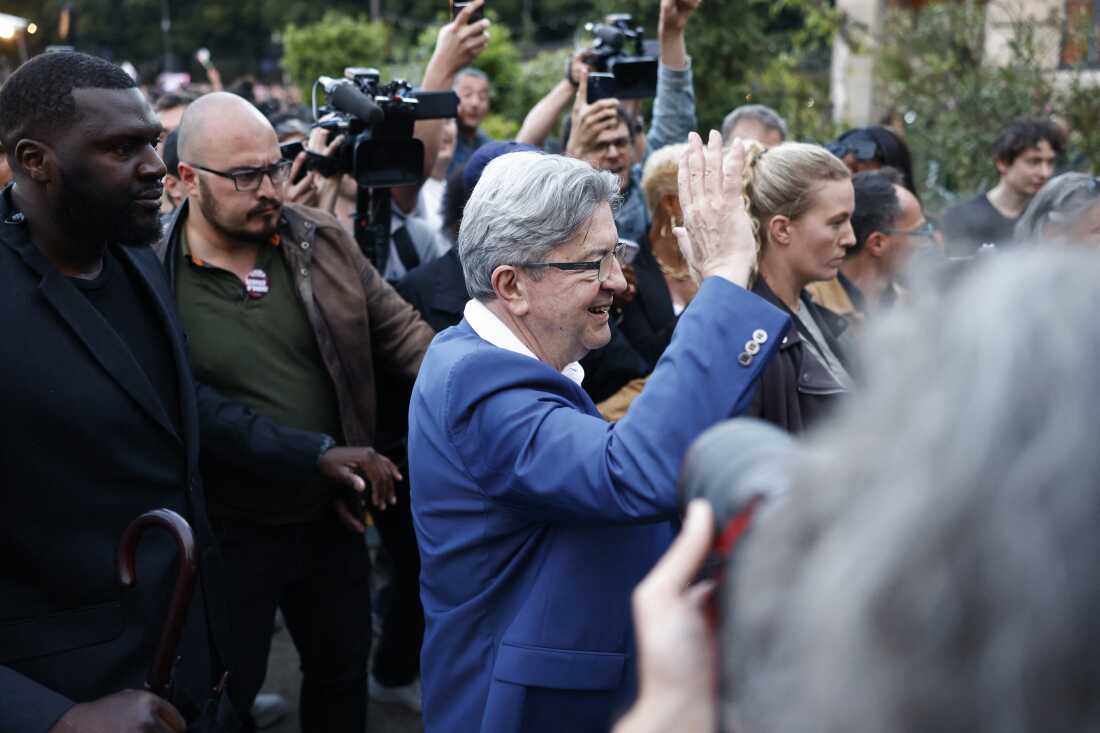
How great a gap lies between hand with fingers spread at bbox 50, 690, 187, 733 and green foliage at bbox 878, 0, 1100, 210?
7600 millimetres

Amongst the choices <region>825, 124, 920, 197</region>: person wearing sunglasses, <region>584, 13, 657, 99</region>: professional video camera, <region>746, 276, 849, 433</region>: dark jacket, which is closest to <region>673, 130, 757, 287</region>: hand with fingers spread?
<region>746, 276, 849, 433</region>: dark jacket

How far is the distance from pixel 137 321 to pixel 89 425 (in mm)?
338

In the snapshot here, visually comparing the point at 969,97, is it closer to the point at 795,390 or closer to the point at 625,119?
the point at 625,119

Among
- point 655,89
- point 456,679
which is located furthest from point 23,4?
point 456,679

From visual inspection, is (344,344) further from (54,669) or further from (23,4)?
(23,4)

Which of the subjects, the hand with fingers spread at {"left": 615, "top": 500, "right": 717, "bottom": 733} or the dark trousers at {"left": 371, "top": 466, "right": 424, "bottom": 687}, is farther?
the dark trousers at {"left": 371, "top": 466, "right": 424, "bottom": 687}

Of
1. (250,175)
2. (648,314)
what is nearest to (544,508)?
(250,175)

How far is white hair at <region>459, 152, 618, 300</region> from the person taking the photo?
2.14 meters

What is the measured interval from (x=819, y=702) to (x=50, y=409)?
6.14 feet

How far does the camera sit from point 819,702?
2.61ft

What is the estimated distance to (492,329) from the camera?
84.7 inches

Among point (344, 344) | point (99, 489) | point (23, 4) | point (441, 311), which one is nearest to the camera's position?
point (99, 489)

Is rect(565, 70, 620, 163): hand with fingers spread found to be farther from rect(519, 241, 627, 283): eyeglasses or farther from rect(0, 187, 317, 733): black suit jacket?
rect(0, 187, 317, 733): black suit jacket

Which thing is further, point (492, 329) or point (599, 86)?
point (599, 86)
